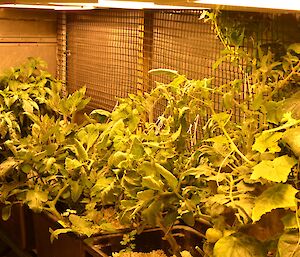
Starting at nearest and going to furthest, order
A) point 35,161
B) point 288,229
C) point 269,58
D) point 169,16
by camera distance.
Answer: point 288,229
point 269,58
point 35,161
point 169,16

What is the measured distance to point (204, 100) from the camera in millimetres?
1396

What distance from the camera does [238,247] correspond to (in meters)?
1.02

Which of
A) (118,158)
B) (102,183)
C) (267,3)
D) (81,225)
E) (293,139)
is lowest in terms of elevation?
(81,225)

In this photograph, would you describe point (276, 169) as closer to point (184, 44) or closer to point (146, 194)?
point (146, 194)

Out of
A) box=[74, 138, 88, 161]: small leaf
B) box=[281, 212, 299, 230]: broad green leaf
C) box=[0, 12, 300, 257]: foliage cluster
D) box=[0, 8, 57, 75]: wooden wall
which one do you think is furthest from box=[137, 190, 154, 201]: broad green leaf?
box=[0, 8, 57, 75]: wooden wall

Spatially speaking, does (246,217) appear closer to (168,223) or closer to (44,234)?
(168,223)

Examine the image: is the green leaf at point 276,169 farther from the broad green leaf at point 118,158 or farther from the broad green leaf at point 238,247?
the broad green leaf at point 118,158

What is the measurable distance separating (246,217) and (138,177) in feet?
1.66

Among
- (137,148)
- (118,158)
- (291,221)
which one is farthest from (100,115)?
(291,221)

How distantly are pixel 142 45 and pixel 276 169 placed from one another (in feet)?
4.79

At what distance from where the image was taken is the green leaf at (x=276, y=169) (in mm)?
930

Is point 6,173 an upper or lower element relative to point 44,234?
upper

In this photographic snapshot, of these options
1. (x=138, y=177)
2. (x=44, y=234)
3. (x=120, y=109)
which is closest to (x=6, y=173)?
(x=44, y=234)

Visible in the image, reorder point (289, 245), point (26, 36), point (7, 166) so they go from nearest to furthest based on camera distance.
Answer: point (289, 245), point (7, 166), point (26, 36)
